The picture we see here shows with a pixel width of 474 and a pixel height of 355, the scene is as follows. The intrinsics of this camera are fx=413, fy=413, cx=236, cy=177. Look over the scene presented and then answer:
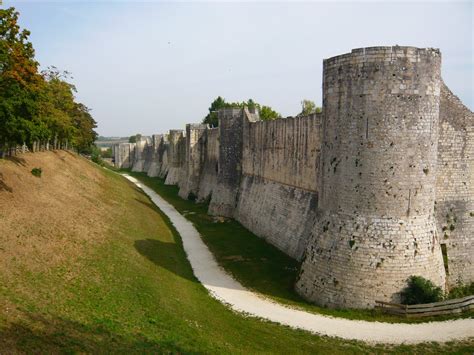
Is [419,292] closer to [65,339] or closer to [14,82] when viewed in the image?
[65,339]

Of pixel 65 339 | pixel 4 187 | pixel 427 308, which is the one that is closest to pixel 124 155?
pixel 4 187

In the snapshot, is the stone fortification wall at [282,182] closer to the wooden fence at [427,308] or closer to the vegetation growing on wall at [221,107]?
the wooden fence at [427,308]

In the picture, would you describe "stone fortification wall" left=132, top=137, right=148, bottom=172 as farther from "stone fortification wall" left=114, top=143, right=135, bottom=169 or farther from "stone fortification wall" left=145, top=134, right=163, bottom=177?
"stone fortification wall" left=145, top=134, right=163, bottom=177

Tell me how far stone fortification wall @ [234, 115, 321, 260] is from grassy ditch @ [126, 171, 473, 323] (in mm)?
936

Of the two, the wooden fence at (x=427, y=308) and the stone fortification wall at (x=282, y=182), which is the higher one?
the stone fortification wall at (x=282, y=182)

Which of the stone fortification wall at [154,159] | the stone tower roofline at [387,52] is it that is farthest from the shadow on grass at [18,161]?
the stone fortification wall at [154,159]

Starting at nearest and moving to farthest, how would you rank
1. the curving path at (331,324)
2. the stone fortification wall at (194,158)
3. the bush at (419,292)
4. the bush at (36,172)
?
1. the curving path at (331,324)
2. the bush at (419,292)
3. the bush at (36,172)
4. the stone fortification wall at (194,158)

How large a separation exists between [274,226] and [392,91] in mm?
13181

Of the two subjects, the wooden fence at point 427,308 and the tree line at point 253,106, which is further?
the tree line at point 253,106

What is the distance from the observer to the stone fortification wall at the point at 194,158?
4874 centimetres

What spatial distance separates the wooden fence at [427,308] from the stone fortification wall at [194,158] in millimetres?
34584

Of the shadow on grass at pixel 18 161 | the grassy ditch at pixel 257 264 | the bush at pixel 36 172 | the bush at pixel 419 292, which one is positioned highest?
the shadow on grass at pixel 18 161

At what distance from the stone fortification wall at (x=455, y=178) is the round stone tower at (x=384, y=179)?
2345mm

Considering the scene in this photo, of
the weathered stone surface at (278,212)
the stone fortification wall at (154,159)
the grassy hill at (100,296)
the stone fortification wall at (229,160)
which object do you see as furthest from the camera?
the stone fortification wall at (154,159)
